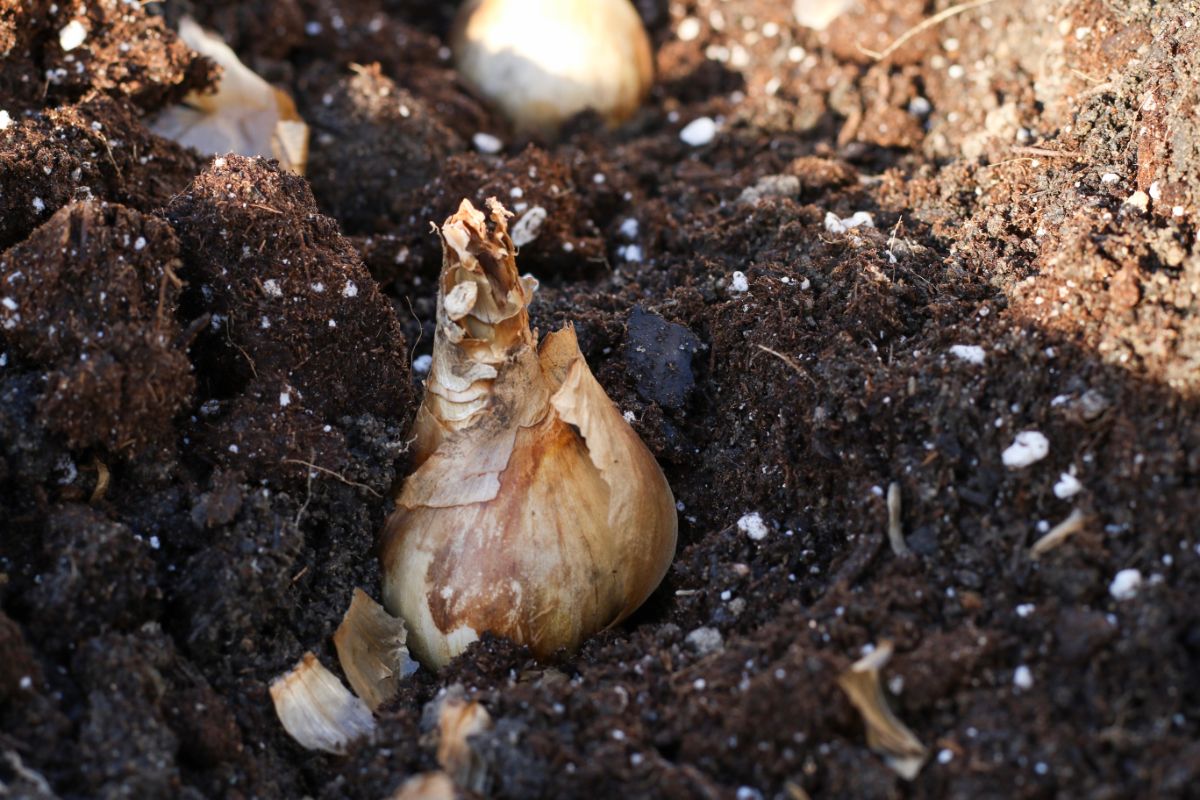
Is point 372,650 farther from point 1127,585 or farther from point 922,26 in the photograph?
point 922,26

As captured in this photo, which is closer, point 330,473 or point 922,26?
point 330,473

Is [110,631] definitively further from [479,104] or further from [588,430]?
[479,104]

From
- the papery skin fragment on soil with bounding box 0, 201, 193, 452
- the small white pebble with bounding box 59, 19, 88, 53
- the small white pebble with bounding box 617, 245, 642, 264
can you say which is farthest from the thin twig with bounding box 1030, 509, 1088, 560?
the small white pebble with bounding box 59, 19, 88, 53

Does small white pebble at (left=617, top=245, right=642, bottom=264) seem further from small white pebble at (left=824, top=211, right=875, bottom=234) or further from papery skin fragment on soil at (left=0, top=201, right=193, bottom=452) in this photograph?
papery skin fragment on soil at (left=0, top=201, right=193, bottom=452)

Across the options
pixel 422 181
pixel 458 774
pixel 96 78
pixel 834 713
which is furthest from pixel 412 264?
pixel 834 713

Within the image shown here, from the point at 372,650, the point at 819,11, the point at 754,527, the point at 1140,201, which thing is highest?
the point at 1140,201

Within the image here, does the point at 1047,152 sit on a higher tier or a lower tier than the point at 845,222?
higher

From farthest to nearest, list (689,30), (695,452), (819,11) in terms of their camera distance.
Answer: (689,30) < (819,11) < (695,452)

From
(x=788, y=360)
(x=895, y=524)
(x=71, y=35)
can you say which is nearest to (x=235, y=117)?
(x=71, y=35)
